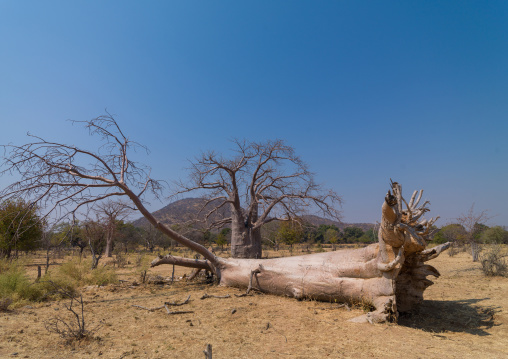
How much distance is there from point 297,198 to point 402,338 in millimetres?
6955

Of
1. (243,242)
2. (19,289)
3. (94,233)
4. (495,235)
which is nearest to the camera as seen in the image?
(19,289)

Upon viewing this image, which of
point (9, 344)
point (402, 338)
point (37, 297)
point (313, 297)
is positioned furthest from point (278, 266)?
point (37, 297)

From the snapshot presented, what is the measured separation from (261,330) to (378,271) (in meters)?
2.56

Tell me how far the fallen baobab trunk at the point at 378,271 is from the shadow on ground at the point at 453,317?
28 centimetres

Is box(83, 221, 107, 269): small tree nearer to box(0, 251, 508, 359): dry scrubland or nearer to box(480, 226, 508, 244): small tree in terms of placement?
box(0, 251, 508, 359): dry scrubland

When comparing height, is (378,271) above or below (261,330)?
above

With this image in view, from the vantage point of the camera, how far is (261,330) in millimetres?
4594

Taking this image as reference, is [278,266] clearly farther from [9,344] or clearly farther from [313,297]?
[9,344]

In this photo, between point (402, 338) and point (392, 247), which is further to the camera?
point (392, 247)

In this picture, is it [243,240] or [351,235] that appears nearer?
[243,240]

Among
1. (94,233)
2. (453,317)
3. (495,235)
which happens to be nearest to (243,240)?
(453,317)

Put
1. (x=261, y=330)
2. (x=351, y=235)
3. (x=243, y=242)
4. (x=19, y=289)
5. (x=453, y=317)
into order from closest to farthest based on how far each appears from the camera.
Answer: (x=261, y=330), (x=453, y=317), (x=19, y=289), (x=243, y=242), (x=351, y=235)

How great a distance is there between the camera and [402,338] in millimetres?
4164

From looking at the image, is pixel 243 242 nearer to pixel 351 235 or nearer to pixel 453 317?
pixel 453 317
